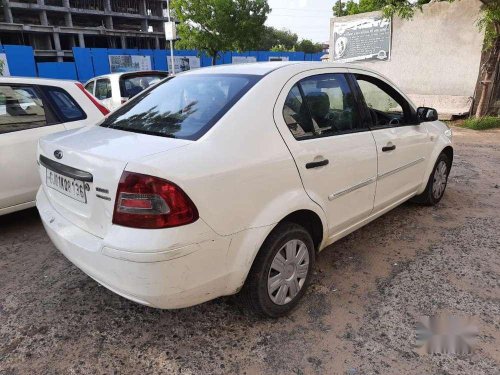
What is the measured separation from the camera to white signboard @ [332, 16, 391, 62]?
12.0 m

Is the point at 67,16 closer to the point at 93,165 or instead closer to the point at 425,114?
the point at 425,114

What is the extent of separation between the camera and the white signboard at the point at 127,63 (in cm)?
2478

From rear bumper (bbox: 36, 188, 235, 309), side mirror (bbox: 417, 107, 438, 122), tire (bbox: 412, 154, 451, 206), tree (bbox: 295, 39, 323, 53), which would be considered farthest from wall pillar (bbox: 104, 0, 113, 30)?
rear bumper (bbox: 36, 188, 235, 309)

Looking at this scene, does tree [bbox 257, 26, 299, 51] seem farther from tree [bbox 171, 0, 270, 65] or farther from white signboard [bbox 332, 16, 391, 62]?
white signboard [bbox 332, 16, 391, 62]

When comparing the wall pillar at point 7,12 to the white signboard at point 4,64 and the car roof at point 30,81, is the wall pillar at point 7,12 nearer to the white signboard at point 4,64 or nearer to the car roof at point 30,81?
the white signboard at point 4,64

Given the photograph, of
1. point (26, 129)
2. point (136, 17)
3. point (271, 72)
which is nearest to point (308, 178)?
point (271, 72)

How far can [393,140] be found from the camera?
11.0 ft

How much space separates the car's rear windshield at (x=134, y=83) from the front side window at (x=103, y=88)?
1.50ft

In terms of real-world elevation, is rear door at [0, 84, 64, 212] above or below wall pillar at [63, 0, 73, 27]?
below

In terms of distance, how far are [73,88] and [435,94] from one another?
10015 mm

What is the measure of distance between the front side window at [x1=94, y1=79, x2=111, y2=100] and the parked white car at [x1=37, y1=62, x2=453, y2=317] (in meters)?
6.36

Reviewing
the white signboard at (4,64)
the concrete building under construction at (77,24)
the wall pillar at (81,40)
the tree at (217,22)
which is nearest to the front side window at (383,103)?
the white signboard at (4,64)

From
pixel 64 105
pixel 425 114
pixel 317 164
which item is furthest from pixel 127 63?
pixel 317 164

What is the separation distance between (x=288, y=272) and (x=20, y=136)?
296 cm
